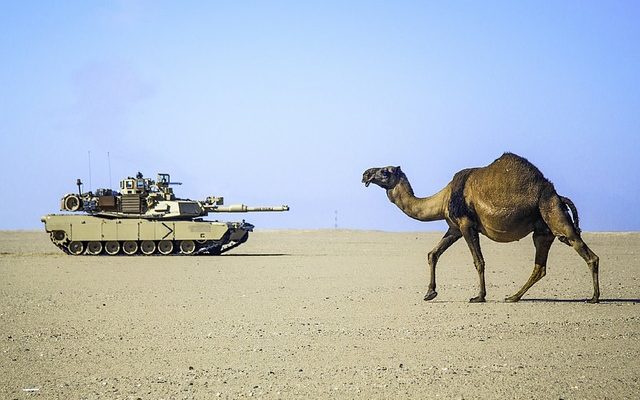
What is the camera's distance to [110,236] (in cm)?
3412

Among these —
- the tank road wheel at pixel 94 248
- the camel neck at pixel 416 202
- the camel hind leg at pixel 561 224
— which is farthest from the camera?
the tank road wheel at pixel 94 248

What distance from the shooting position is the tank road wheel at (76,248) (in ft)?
113

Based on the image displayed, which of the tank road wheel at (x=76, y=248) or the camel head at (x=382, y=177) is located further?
the tank road wheel at (x=76, y=248)

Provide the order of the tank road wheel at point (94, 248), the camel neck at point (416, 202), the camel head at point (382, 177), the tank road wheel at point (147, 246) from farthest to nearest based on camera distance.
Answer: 1. the tank road wheel at point (94, 248)
2. the tank road wheel at point (147, 246)
3. the camel head at point (382, 177)
4. the camel neck at point (416, 202)

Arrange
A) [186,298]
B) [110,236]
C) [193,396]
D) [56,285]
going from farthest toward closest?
[110,236] < [56,285] < [186,298] < [193,396]

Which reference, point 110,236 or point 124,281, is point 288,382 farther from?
point 110,236

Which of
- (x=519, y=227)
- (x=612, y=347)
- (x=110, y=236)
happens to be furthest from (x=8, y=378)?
(x=110, y=236)

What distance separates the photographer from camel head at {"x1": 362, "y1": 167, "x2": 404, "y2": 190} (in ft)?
52.4

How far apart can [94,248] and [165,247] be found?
2.89 m

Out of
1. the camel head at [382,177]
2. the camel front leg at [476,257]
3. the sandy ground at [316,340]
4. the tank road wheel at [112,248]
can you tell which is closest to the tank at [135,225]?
the tank road wheel at [112,248]

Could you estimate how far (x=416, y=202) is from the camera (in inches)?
630

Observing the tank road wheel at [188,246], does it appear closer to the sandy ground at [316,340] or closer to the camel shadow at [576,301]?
the sandy ground at [316,340]

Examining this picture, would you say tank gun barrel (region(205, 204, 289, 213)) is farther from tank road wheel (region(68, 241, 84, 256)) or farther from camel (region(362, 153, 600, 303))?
camel (region(362, 153, 600, 303))

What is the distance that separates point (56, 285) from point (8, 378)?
37.9 feet
